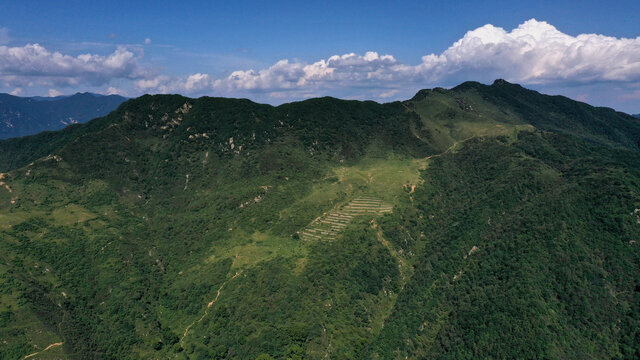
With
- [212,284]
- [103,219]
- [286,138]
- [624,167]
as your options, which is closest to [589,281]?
[624,167]

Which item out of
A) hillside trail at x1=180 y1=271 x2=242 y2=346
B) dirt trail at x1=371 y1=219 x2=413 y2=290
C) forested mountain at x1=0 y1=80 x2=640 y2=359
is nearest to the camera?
forested mountain at x1=0 y1=80 x2=640 y2=359

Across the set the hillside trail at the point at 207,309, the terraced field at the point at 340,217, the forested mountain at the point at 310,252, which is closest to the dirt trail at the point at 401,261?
the forested mountain at the point at 310,252

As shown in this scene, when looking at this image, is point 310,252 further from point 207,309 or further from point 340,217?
point 207,309

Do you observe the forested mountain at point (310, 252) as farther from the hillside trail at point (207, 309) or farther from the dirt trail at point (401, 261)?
the dirt trail at point (401, 261)

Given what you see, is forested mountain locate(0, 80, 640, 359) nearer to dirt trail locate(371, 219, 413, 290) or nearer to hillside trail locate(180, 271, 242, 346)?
hillside trail locate(180, 271, 242, 346)

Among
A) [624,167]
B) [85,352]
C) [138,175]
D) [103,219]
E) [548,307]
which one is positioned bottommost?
[85,352]

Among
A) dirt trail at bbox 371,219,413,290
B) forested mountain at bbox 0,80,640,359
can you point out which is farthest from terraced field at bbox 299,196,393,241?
dirt trail at bbox 371,219,413,290

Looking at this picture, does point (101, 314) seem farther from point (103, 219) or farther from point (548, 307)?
point (548, 307)
